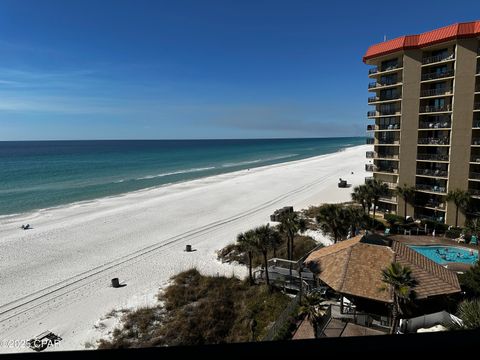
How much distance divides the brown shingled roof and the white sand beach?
8290 millimetres

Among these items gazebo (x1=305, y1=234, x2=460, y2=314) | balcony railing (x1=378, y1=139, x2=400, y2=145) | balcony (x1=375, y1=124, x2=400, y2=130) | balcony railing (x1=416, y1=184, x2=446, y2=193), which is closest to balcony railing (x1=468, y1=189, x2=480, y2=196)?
balcony railing (x1=416, y1=184, x2=446, y2=193)

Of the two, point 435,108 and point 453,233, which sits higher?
point 435,108

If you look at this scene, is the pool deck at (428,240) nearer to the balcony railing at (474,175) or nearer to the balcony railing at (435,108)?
the balcony railing at (474,175)

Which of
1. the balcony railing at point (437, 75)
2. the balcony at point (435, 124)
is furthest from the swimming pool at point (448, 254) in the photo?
the balcony railing at point (437, 75)

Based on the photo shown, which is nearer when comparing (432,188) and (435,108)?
(435,108)

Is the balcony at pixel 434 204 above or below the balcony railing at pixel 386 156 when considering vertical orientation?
below

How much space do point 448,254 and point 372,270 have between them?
43.8 feet

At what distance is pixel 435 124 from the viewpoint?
32.8 m

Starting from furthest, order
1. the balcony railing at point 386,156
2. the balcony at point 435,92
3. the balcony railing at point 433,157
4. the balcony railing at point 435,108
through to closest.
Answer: the balcony railing at point 386,156
the balcony railing at point 433,157
the balcony at point 435,92
the balcony railing at point 435,108

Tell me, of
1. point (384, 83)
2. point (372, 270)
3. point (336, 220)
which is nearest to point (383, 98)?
point (384, 83)

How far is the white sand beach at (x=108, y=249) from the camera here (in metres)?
19.2

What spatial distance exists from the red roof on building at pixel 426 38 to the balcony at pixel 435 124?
7301 mm

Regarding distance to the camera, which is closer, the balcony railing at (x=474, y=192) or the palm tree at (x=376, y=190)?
the balcony railing at (x=474, y=192)

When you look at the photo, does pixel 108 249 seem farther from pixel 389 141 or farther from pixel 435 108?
pixel 435 108
